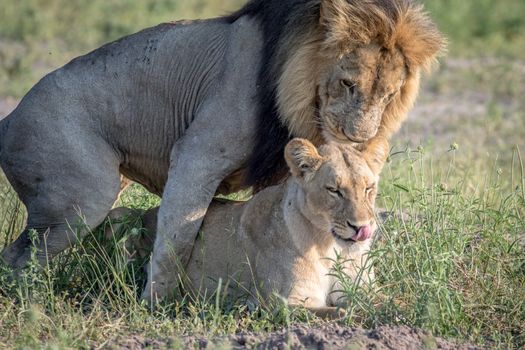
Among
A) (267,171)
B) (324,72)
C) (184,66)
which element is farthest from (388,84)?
(184,66)

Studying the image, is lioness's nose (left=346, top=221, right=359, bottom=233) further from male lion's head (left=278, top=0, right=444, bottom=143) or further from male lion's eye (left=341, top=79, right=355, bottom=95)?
male lion's eye (left=341, top=79, right=355, bottom=95)

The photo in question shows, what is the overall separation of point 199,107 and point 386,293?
131 cm

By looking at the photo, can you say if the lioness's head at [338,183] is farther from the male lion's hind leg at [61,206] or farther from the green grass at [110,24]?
the green grass at [110,24]

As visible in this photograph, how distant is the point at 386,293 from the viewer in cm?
538

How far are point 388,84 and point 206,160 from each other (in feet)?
3.12

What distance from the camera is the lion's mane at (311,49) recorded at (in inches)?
208

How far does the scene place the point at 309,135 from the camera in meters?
5.58

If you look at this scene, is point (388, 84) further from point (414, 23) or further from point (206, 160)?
point (206, 160)

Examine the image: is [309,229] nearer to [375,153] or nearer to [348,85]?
[375,153]

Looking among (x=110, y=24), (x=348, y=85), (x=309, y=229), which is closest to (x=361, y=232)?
(x=309, y=229)

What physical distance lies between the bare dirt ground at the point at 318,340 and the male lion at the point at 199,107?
913 millimetres

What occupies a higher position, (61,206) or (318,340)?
(61,206)

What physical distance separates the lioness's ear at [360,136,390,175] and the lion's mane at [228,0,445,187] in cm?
25

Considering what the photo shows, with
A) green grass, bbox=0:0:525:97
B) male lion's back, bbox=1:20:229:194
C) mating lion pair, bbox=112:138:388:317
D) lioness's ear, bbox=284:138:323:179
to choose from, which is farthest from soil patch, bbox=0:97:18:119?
lioness's ear, bbox=284:138:323:179
